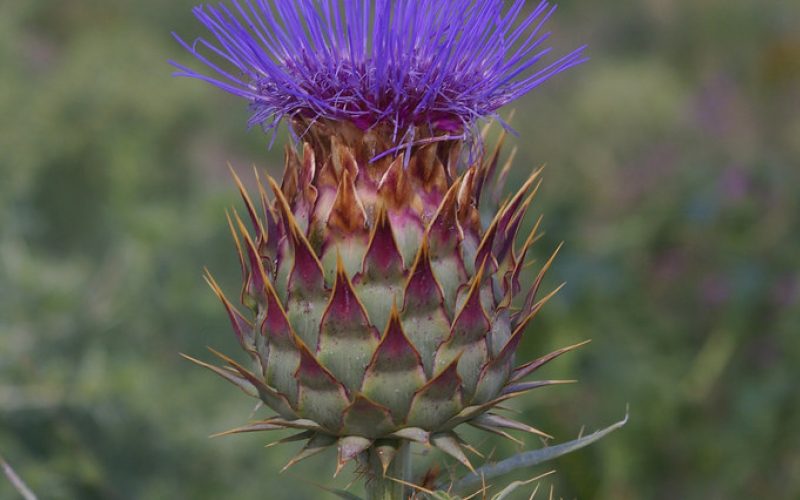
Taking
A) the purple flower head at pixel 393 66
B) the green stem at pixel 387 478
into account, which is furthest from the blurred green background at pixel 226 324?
the purple flower head at pixel 393 66

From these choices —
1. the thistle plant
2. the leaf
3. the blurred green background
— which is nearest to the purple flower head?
the thistle plant

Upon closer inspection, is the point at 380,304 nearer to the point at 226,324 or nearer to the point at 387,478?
the point at 387,478

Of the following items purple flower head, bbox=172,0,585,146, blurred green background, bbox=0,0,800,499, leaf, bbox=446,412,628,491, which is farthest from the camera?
blurred green background, bbox=0,0,800,499

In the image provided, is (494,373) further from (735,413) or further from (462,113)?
(735,413)

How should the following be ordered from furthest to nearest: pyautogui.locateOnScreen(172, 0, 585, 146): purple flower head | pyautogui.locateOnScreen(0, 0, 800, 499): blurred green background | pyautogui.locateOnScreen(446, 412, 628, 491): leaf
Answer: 1. pyautogui.locateOnScreen(0, 0, 800, 499): blurred green background
2. pyautogui.locateOnScreen(172, 0, 585, 146): purple flower head
3. pyautogui.locateOnScreen(446, 412, 628, 491): leaf

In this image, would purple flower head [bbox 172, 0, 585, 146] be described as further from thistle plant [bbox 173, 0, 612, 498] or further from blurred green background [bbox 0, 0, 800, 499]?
blurred green background [bbox 0, 0, 800, 499]

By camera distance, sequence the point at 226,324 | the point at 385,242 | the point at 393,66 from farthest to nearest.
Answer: the point at 226,324
the point at 393,66
the point at 385,242

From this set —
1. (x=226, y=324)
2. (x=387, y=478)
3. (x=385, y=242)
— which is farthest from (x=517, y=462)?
(x=226, y=324)

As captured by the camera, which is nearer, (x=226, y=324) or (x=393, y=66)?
(x=393, y=66)
